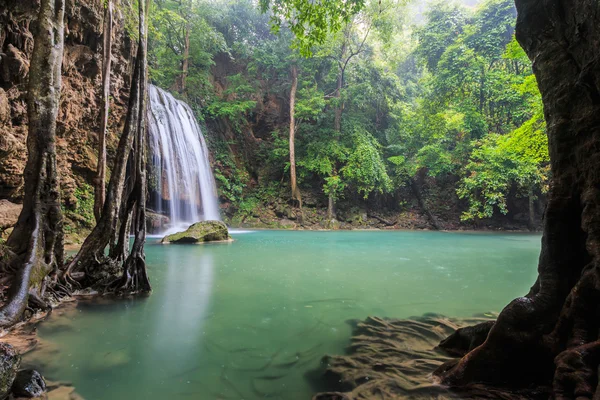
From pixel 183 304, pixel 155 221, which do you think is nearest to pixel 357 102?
pixel 155 221

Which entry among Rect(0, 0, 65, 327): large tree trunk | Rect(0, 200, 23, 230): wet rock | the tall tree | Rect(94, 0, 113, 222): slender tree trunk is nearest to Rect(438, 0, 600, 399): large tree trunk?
Rect(0, 0, 65, 327): large tree trunk

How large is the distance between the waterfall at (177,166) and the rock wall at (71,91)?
2.71 meters

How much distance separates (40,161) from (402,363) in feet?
16.5

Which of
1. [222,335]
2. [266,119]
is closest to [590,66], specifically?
[222,335]

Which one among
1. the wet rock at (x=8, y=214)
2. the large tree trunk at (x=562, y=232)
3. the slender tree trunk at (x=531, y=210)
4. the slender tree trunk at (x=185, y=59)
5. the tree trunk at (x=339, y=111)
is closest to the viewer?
the large tree trunk at (x=562, y=232)

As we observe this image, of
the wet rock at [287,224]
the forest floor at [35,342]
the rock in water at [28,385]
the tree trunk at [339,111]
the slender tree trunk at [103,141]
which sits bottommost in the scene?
the forest floor at [35,342]

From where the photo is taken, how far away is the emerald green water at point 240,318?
8.39 ft

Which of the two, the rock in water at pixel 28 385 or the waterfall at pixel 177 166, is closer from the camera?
the rock in water at pixel 28 385

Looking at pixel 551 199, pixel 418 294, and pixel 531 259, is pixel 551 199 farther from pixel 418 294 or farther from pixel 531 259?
pixel 531 259

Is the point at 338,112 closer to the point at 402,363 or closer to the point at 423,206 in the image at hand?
the point at 423,206

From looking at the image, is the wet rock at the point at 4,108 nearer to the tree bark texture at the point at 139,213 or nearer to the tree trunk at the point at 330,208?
the tree bark texture at the point at 139,213

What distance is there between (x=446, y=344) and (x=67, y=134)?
1244 centimetres

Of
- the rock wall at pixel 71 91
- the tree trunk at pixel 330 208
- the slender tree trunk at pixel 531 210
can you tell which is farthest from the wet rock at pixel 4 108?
the slender tree trunk at pixel 531 210

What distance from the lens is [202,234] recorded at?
12320mm
